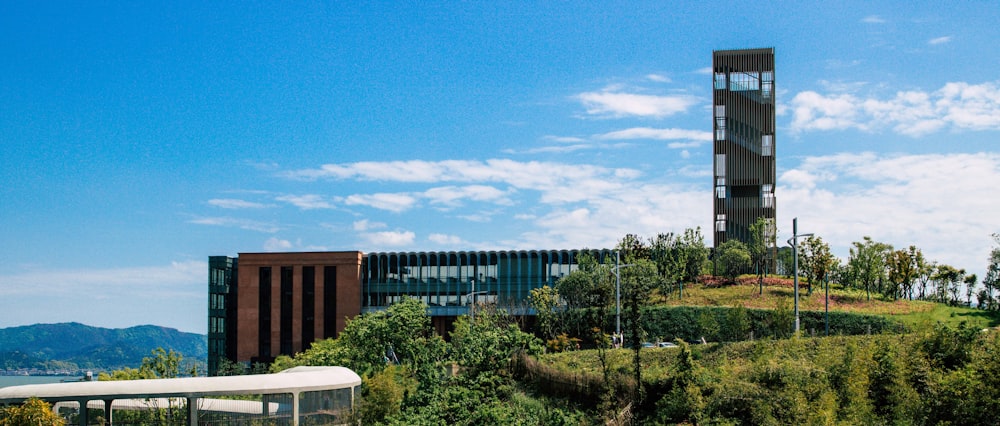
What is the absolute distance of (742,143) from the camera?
8356cm

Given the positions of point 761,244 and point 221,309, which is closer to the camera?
point 761,244

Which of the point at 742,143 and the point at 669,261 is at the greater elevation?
the point at 742,143

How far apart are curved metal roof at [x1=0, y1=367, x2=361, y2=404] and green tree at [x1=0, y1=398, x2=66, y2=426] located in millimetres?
734

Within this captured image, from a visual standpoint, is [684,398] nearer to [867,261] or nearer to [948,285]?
[867,261]

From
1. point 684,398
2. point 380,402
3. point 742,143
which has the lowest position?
point 380,402

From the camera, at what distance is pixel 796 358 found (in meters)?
27.6

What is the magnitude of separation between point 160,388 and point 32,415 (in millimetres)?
3899

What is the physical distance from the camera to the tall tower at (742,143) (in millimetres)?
83375

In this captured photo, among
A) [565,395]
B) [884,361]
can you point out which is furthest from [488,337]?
[884,361]

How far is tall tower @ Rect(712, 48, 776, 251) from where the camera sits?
8338cm

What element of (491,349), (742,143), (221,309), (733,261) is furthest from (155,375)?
(742,143)

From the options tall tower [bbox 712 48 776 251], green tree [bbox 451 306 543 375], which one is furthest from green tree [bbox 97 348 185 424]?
tall tower [bbox 712 48 776 251]

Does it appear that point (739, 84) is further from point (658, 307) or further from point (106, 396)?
point (106, 396)

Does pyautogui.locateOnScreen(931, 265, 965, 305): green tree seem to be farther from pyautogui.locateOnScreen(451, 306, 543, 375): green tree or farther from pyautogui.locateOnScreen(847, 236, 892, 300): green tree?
pyautogui.locateOnScreen(451, 306, 543, 375): green tree
